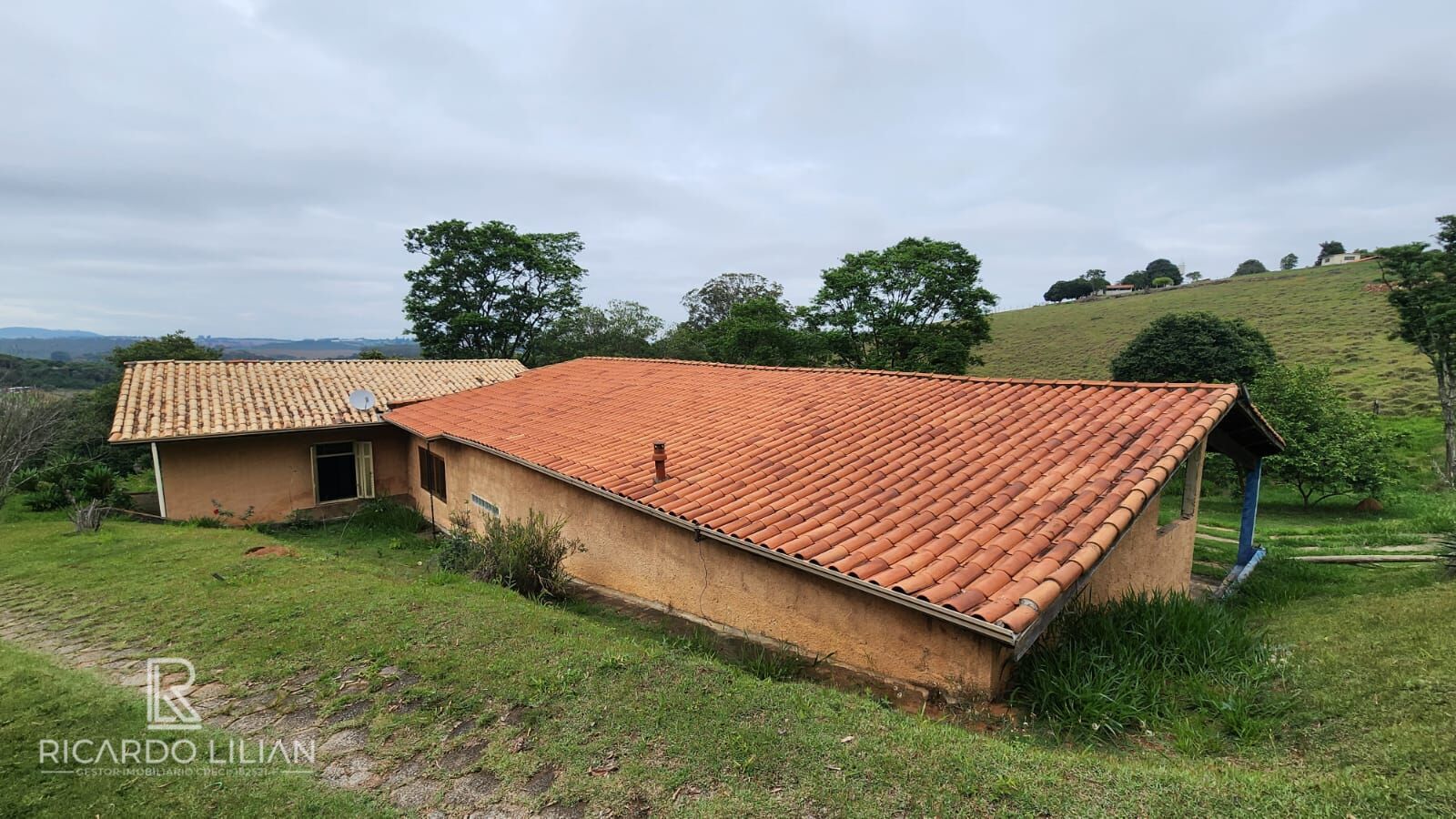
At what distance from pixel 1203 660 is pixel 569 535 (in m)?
7.24

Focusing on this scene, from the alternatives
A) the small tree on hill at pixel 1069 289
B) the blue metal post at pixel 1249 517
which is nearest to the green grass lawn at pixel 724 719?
the blue metal post at pixel 1249 517

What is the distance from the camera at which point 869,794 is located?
3031 mm

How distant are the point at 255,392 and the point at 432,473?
17.4 ft

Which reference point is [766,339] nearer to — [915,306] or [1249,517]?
[915,306]

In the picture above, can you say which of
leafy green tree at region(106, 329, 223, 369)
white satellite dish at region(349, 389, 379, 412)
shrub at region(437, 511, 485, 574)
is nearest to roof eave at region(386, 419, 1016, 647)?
shrub at region(437, 511, 485, 574)

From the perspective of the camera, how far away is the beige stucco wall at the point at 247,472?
13016 millimetres

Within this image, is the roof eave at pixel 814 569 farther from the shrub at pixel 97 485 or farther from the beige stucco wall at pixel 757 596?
the shrub at pixel 97 485

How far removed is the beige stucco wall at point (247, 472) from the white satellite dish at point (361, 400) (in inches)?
22.3

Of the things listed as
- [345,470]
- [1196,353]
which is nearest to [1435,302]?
[1196,353]

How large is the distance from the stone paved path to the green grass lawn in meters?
0.10

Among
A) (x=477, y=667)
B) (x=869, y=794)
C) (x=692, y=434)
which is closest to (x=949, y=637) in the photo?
(x=869, y=794)

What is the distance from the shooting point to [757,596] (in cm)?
598

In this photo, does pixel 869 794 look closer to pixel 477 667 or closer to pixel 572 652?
pixel 572 652

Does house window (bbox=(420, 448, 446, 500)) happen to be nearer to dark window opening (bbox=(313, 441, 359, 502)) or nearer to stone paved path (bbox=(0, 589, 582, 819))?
dark window opening (bbox=(313, 441, 359, 502))
